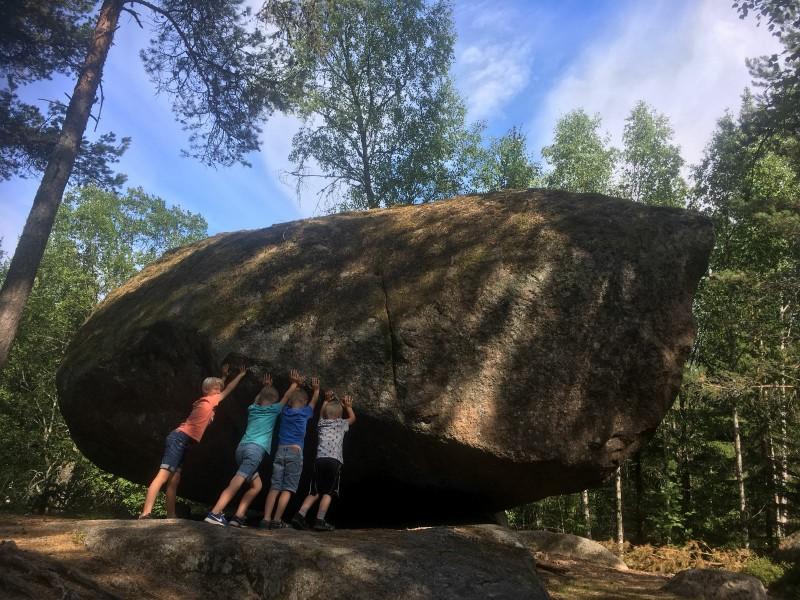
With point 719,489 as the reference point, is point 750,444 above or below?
above

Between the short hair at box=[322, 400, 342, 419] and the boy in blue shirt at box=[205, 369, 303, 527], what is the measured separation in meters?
0.50

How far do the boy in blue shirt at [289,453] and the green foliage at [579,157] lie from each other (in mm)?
20000

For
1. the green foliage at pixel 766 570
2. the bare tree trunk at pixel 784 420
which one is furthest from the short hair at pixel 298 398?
the bare tree trunk at pixel 784 420

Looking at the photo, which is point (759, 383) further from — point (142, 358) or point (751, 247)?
point (142, 358)

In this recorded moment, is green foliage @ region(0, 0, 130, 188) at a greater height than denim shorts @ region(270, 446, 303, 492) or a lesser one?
greater

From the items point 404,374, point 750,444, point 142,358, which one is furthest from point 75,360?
point 750,444

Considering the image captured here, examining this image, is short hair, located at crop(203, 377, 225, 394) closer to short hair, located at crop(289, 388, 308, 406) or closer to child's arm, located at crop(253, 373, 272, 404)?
child's arm, located at crop(253, 373, 272, 404)

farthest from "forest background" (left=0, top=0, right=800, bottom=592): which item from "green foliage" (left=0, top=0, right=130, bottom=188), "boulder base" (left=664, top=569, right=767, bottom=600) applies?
"boulder base" (left=664, top=569, right=767, bottom=600)

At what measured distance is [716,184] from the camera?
22.0 metres

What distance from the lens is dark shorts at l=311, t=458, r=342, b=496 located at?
620 cm

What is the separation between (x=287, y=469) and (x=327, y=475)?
0.47m

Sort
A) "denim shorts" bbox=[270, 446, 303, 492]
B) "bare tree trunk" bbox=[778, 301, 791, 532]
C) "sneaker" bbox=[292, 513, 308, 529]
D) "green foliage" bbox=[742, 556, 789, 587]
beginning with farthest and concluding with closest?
"bare tree trunk" bbox=[778, 301, 791, 532] → "green foliage" bbox=[742, 556, 789, 587] → "denim shorts" bbox=[270, 446, 303, 492] → "sneaker" bbox=[292, 513, 308, 529]

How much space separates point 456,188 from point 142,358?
16899 millimetres

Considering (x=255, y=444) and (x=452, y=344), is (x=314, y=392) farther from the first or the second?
(x=452, y=344)
